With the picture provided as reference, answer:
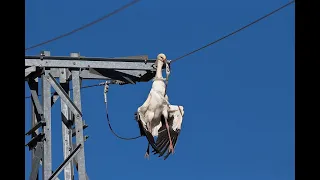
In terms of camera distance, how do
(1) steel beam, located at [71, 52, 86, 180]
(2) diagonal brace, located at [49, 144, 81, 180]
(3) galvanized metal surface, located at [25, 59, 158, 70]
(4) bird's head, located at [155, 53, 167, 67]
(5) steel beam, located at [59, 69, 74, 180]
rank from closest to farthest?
(2) diagonal brace, located at [49, 144, 81, 180] < (1) steel beam, located at [71, 52, 86, 180] < (3) galvanized metal surface, located at [25, 59, 158, 70] < (4) bird's head, located at [155, 53, 167, 67] < (5) steel beam, located at [59, 69, 74, 180]

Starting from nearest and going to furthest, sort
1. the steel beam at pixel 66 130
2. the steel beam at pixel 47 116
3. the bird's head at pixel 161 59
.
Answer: the steel beam at pixel 47 116 < the bird's head at pixel 161 59 < the steel beam at pixel 66 130

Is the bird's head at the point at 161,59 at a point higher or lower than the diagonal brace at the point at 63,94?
higher

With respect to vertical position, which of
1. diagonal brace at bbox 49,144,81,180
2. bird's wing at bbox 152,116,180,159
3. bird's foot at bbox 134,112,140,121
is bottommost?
diagonal brace at bbox 49,144,81,180

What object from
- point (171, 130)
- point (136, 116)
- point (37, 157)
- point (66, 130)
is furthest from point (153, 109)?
point (37, 157)

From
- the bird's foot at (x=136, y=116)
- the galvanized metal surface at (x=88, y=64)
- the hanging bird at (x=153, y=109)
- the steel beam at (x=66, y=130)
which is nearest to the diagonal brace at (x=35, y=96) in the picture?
the steel beam at (x=66, y=130)

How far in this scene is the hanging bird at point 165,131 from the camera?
45.1ft

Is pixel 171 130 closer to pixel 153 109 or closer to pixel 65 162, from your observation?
pixel 153 109

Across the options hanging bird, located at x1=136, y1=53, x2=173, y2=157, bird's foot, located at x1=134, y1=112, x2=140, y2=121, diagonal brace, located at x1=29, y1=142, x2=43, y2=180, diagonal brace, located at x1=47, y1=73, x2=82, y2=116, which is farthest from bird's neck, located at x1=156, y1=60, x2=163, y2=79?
diagonal brace, located at x1=29, y1=142, x2=43, y2=180

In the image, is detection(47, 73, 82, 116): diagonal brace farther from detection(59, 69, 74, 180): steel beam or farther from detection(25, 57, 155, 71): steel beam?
detection(59, 69, 74, 180): steel beam

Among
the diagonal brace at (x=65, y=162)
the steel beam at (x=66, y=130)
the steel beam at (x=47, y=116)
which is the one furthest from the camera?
the steel beam at (x=66, y=130)

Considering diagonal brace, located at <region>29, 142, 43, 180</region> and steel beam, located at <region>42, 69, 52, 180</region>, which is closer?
steel beam, located at <region>42, 69, 52, 180</region>

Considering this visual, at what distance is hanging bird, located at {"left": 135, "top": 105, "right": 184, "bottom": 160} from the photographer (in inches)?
541

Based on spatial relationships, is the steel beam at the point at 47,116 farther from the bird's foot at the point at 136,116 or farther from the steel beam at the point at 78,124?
the bird's foot at the point at 136,116
